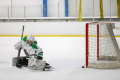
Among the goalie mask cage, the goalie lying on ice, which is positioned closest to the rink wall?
the goalie mask cage

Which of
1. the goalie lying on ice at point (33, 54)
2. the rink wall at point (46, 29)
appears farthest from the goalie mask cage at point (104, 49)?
the rink wall at point (46, 29)

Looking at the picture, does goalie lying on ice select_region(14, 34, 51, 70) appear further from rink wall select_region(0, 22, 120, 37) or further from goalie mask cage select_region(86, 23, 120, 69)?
rink wall select_region(0, 22, 120, 37)

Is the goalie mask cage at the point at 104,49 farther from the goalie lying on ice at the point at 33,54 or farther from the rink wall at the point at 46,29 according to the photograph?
the rink wall at the point at 46,29

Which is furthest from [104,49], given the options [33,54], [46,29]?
[46,29]

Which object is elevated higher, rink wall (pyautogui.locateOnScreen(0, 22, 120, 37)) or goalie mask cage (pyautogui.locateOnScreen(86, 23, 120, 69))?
rink wall (pyautogui.locateOnScreen(0, 22, 120, 37))

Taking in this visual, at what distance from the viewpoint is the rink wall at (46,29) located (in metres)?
10.1

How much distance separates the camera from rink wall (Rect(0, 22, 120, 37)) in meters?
10.1

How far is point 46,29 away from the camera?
10328 millimetres

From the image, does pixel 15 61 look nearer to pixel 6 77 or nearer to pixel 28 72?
pixel 28 72

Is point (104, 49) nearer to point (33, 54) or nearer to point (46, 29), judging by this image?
point (33, 54)

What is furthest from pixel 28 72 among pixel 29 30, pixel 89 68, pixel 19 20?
pixel 19 20

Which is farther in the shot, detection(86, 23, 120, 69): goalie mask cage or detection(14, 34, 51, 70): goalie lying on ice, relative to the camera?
detection(86, 23, 120, 69): goalie mask cage

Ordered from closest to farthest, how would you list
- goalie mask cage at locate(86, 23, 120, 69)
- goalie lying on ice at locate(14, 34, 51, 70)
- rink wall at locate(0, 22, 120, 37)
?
goalie lying on ice at locate(14, 34, 51, 70), goalie mask cage at locate(86, 23, 120, 69), rink wall at locate(0, 22, 120, 37)

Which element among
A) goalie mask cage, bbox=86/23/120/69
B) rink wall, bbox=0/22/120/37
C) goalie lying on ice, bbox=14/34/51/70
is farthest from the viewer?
rink wall, bbox=0/22/120/37
